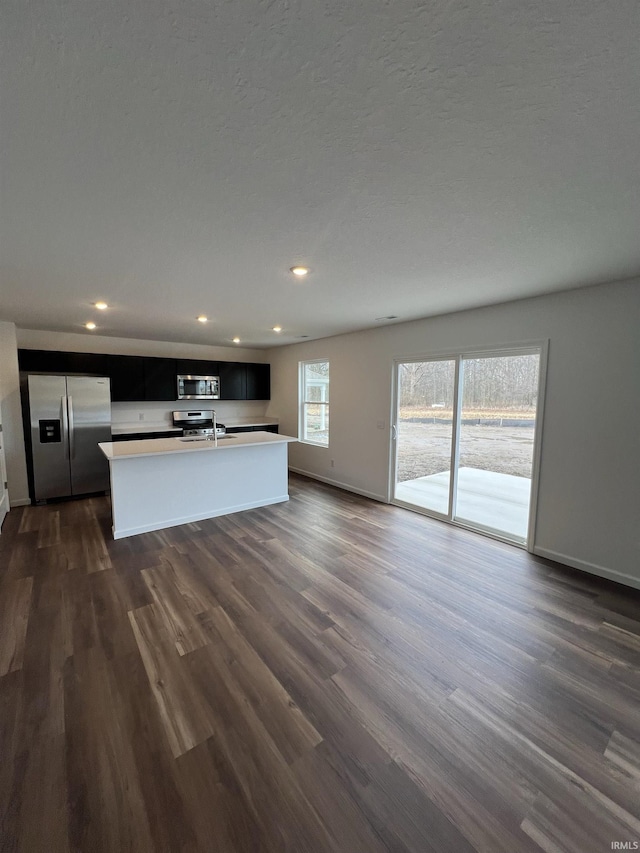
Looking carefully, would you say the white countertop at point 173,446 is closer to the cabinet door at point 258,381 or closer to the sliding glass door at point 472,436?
the sliding glass door at point 472,436

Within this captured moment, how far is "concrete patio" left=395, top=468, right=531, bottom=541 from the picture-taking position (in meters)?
3.58

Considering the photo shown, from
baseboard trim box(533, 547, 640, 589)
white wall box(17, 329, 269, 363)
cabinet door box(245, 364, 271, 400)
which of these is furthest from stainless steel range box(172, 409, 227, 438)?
baseboard trim box(533, 547, 640, 589)

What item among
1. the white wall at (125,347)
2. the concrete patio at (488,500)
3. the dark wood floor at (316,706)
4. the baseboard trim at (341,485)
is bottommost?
the dark wood floor at (316,706)

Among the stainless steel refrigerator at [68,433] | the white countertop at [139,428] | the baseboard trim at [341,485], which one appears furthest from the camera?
the white countertop at [139,428]

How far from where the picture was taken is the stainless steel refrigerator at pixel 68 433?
4.55m

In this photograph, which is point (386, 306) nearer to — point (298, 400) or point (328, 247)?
point (328, 247)

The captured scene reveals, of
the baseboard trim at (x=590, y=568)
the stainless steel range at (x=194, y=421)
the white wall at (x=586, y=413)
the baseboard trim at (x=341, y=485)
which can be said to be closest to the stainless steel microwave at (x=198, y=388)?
the stainless steel range at (x=194, y=421)

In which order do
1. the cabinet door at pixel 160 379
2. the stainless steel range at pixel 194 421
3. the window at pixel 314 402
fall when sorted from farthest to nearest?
the stainless steel range at pixel 194 421, the window at pixel 314 402, the cabinet door at pixel 160 379

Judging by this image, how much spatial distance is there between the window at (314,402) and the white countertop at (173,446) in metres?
1.38

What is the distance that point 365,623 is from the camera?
2283 mm

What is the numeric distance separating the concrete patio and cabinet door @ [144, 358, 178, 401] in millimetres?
4375

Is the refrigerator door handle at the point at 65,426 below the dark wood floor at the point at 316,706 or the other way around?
the other way around

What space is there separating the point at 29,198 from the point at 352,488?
471 centimetres

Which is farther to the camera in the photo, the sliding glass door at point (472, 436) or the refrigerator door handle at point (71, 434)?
the refrigerator door handle at point (71, 434)
